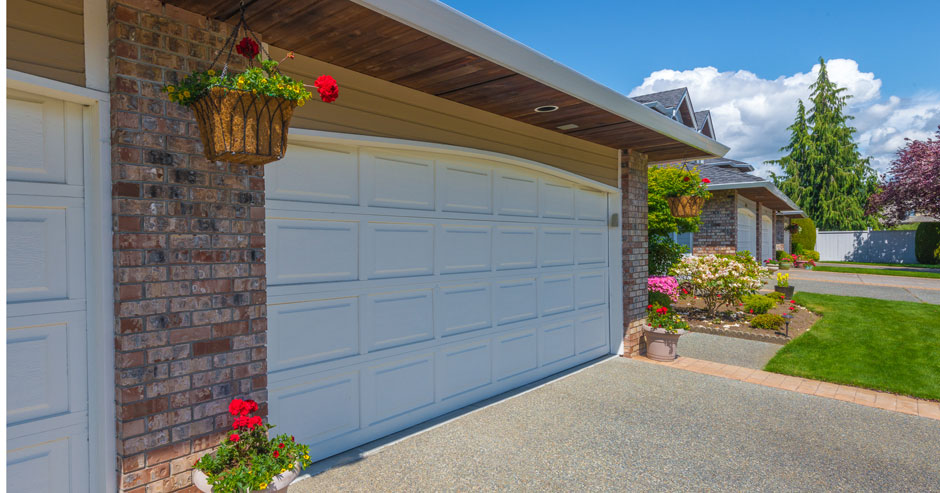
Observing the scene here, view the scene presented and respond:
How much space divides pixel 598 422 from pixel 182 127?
413cm

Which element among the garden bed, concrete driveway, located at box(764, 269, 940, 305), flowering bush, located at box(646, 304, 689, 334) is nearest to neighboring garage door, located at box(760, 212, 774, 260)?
concrete driveway, located at box(764, 269, 940, 305)

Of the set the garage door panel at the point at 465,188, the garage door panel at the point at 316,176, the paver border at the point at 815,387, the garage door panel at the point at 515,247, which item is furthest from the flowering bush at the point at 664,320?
the garage door panel at the point at 316,176

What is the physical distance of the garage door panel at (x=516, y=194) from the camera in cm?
546

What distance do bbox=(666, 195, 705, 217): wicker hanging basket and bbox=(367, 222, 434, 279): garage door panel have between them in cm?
420

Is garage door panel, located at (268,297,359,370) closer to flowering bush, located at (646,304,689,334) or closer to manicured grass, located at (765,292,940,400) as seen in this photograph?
flowering bush, located at (646,304,689,334)

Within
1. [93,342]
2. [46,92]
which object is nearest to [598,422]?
[93,342]

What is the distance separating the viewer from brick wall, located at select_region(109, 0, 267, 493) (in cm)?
267

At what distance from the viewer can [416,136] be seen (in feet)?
14.7

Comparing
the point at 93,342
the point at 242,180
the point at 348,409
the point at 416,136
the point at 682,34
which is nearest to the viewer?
the point at 93,342

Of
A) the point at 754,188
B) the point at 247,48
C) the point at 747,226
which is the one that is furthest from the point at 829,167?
the point at 247,48

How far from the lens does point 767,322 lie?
9062mm

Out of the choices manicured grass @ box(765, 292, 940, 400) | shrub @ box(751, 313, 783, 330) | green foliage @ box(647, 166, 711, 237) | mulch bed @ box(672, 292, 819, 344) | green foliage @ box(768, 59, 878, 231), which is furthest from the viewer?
green foliage @ box(768, 59, 878, 231)

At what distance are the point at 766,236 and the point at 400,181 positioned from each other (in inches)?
897

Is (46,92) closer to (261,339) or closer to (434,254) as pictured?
(261,339)
